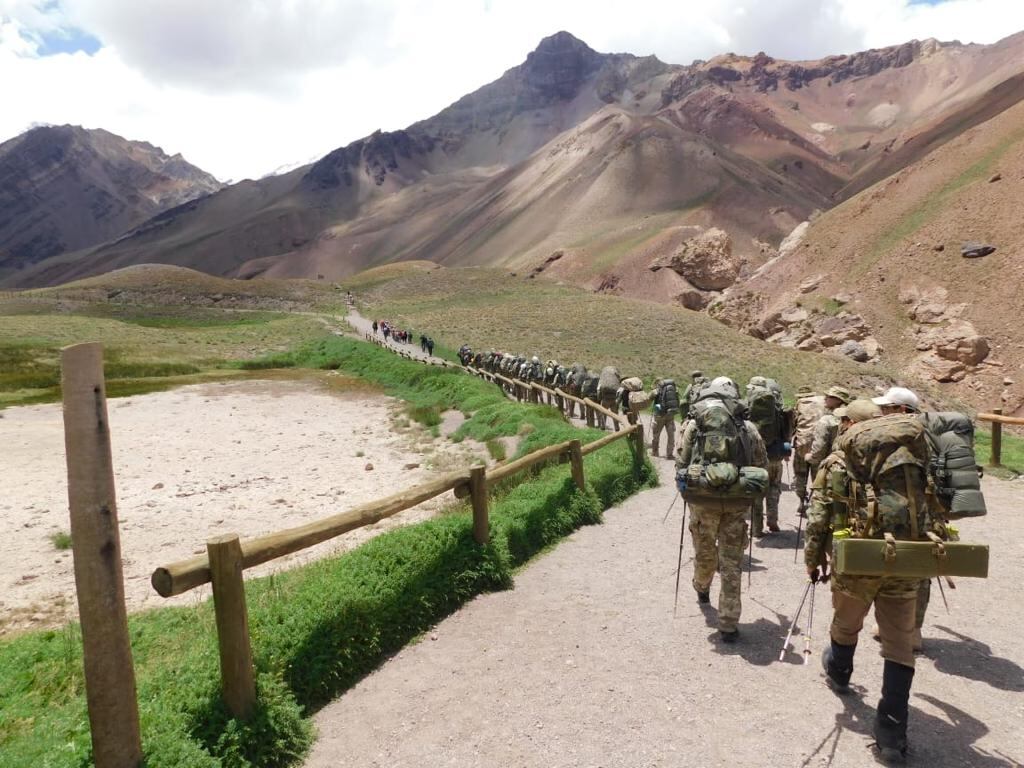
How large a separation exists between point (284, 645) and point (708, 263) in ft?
256

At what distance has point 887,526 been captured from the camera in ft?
14.3

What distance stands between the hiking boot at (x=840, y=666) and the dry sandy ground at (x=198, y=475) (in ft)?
24.1

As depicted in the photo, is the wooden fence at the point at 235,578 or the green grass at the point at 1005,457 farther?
the green grass at the point at 1005,457

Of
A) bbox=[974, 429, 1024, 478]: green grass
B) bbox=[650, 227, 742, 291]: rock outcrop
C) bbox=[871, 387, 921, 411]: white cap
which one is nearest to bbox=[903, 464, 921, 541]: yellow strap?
bbox=[871, 387, 921, 411]: white cap

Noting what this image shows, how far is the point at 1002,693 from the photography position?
5062 mm

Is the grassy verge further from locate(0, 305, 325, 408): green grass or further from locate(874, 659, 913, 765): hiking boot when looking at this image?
locate(0, 305, 325, 408): green grass

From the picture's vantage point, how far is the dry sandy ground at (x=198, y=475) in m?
9.89

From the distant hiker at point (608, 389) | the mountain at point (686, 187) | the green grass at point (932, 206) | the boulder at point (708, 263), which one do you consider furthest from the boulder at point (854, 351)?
the boulder at point (708, 263)

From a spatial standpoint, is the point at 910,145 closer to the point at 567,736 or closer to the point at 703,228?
the point at 703,228

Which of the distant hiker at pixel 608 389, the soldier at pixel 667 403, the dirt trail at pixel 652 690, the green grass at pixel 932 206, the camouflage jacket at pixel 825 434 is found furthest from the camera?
the green grass at pixel 932 206

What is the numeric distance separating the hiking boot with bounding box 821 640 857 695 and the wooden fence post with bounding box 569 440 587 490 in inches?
204

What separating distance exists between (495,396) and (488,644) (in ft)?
50.7

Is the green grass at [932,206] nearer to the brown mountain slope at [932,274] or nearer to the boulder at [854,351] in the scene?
the brown mountain slope at [932,274]

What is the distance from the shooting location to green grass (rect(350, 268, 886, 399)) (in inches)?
1284
